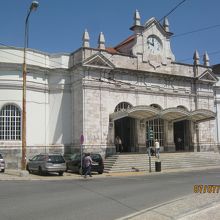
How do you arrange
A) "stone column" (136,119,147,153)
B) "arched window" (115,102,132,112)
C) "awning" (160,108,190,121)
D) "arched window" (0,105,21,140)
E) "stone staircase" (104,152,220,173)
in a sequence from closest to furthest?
"stone staircase" (104,152,220,173) → "arched window" (0,105,21,140) → "awning" (160,108,190,121) → "arched window" (115,102,132,112) → "stone column" (136,119,147,153)

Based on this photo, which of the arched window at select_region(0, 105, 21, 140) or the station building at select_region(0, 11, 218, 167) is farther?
the station building at select_region(0, 11, 218, 167)

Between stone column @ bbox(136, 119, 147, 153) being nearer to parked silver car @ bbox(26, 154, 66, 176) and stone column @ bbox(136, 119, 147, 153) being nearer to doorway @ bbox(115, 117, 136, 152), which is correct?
doorway @ bbox(115, 117, 136, 152)

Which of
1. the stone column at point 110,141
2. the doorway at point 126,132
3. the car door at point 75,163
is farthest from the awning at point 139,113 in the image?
the car door at point 75,163

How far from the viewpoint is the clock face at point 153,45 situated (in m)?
35.4

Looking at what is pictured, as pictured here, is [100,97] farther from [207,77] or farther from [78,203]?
[78,203]

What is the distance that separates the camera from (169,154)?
32.2m

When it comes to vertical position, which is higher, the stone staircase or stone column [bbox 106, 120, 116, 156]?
stone column [bbox 106, 120, 116, 156]

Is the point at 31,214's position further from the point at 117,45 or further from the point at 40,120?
the point at 117,45

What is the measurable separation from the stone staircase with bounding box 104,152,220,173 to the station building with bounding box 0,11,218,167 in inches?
66.7

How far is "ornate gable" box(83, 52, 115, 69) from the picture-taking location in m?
30.7

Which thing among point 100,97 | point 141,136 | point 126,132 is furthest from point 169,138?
point 100,97

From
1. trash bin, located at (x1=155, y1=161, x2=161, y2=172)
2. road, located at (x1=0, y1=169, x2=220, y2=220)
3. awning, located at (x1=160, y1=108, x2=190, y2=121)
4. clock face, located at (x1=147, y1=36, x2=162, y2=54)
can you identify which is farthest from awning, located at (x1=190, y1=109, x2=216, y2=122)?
road, located at (x1=0, y1=169, x2=220, y2=220)

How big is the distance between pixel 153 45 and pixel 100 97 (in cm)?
873

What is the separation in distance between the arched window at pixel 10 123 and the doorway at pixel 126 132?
32.5ft
